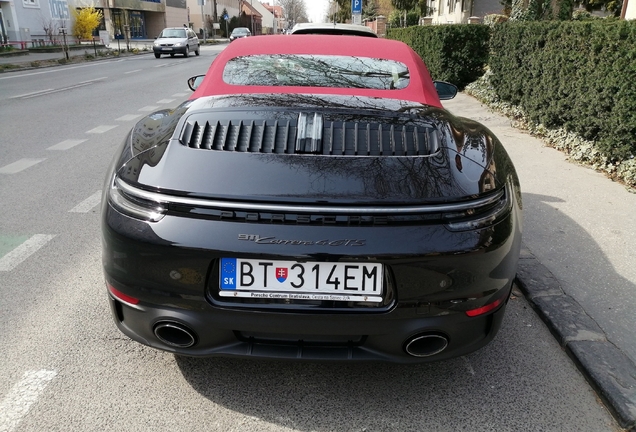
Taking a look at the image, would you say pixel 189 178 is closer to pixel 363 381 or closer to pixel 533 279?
pixel 363 381

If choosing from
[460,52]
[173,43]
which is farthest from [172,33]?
[460,52]

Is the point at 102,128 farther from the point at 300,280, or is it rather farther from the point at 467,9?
the point at 467,9

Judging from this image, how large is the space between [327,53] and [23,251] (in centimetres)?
262

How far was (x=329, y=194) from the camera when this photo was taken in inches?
79.2

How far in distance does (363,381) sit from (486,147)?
1.22m

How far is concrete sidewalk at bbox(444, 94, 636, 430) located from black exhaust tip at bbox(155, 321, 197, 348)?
72.2 inches

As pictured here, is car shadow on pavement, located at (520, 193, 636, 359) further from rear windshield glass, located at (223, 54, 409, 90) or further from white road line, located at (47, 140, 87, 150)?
white road line, located at (47, 140, 87, 150)

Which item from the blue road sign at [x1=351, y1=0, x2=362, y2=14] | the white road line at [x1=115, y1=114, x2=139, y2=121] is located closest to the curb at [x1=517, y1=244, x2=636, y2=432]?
the white road line at [x1=115, y1=114, x2=139, y2=121]

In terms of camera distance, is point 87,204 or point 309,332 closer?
point 309,332

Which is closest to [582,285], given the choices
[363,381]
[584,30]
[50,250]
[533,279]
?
[533,279]

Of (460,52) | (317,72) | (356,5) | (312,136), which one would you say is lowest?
(460,52)

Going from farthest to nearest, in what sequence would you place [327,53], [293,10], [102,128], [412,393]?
[293,10] < [102,128] < [327,53] < [412,393]

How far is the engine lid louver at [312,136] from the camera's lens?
2230 millimetres

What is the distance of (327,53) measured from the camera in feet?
11.6
